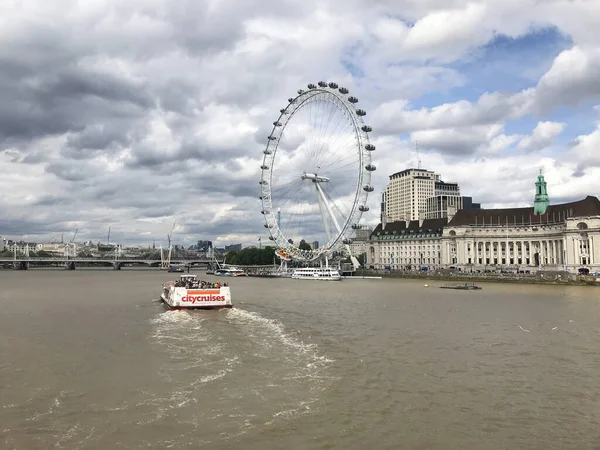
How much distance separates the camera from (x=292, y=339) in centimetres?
2400

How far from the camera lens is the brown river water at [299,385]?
11742 mm

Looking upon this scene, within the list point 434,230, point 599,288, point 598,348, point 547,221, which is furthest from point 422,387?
point 434,230

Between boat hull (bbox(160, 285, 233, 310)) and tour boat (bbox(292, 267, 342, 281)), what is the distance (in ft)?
188

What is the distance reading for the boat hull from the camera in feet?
121

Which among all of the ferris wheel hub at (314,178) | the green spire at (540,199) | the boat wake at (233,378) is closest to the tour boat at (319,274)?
the ferris wheel hub at (314,178)

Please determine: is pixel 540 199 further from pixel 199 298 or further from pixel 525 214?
pixel 199 298

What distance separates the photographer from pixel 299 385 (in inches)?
623

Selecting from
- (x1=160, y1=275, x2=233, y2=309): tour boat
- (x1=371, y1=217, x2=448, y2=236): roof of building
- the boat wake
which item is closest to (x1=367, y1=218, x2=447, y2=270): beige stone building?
(x1=371, y1=217, x2=448, y2=236): roof of building

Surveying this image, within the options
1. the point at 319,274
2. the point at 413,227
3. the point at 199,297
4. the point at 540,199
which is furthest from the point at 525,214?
the point at 199,297

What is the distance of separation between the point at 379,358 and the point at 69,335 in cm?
1521

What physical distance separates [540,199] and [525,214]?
6095 mm

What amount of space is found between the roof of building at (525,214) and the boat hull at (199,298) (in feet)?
274

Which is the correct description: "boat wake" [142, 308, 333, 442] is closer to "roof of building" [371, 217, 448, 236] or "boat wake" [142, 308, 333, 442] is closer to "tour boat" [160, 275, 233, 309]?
"tour boat" [160, 275, 233, 309]

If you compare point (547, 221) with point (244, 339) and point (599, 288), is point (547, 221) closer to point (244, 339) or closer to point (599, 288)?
point (599, 288)
